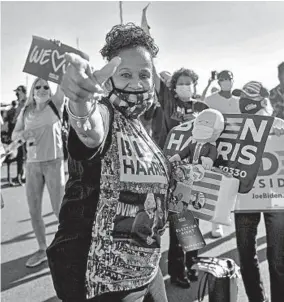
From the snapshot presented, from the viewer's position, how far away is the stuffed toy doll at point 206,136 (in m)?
2.17

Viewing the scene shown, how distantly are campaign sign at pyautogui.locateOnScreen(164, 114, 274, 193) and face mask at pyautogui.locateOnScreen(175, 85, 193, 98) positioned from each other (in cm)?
128

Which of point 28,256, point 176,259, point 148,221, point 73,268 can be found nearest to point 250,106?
point 176,259

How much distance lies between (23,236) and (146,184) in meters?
3.97

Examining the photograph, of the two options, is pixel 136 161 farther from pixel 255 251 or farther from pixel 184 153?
pixel 255 251

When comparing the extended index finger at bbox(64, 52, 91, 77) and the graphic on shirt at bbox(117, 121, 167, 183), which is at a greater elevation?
the extended index finger at bbox(64, 52, 91, 77)

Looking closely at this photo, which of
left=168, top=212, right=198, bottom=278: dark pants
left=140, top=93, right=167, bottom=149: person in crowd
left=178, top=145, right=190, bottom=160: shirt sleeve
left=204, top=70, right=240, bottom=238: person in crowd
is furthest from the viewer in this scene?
left=204, top=70, right=240, bottom=238: person in crowd

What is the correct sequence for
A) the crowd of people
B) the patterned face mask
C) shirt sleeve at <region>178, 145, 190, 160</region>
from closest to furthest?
the crowd of people → the patterned face mask → shirt sleeve at <region>178, 145, 190, 160</region>

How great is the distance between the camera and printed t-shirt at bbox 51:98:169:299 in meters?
1.45

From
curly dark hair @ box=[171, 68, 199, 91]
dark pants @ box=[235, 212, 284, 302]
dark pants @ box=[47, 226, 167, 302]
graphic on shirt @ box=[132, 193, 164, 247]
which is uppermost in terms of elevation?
curly dark hair @ box=[171, 68, 199, 91]

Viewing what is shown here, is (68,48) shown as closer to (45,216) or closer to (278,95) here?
(278,95)

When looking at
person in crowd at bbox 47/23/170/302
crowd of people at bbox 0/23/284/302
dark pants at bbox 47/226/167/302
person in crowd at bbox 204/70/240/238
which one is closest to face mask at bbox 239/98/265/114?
person in crowd at bbox 204/70/240/238

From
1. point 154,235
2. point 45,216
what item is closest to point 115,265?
point 154,235

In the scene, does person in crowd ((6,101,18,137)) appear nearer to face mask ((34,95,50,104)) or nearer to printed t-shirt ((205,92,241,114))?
face mask ((34,95,50,104))

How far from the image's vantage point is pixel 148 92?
160 centimetres
